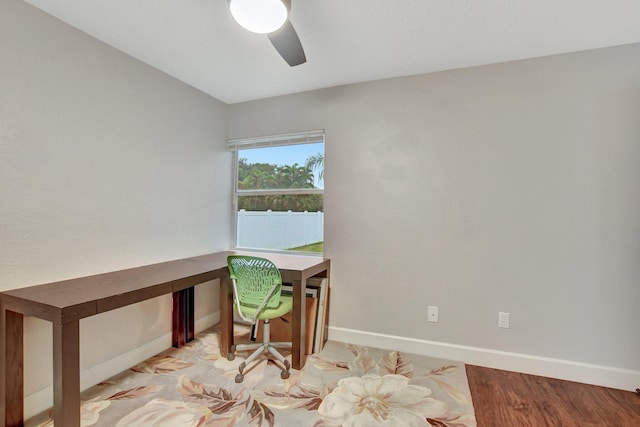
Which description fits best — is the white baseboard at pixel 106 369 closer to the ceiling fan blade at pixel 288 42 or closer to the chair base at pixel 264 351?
the chair base at pixel 264 351

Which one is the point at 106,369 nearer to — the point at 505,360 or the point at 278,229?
the point at 278,229

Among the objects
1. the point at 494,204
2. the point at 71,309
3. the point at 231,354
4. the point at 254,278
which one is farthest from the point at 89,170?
the point at 494,204

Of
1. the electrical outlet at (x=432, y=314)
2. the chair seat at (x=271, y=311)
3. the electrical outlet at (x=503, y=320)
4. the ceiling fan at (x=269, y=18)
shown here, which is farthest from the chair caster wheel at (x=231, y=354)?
the ceiling fan at (x=269, y=18)

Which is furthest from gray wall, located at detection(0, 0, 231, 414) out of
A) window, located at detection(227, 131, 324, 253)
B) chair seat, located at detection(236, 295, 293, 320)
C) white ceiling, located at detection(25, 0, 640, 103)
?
chair seat, located at detection(236, 295, 293, 320)

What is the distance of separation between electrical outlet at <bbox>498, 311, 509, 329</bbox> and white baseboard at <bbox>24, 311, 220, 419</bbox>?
2734mm

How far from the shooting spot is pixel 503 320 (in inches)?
87.8

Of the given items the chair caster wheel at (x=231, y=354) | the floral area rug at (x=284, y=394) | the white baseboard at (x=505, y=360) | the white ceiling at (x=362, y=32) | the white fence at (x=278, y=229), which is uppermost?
the white ceiling at (x=362, y=32)

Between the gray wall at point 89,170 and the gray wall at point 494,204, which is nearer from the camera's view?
the gray wall at point 89,170

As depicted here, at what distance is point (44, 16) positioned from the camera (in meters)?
1.74

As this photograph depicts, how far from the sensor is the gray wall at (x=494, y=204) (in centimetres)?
201

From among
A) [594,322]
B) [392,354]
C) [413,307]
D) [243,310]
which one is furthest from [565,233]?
[243,310]

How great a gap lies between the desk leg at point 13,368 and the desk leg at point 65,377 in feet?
1.51

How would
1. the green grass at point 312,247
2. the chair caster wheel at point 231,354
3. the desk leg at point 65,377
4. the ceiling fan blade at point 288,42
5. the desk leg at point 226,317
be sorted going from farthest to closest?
1. the green grass at point 312,247
2. the desk leg at point 226,317
3. the chair caster wheel at point 231,354
4. the ceiling fan blade at point 288,42
5. the desk leg at point 65,377

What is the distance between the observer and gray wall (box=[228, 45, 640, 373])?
6.58 ft
